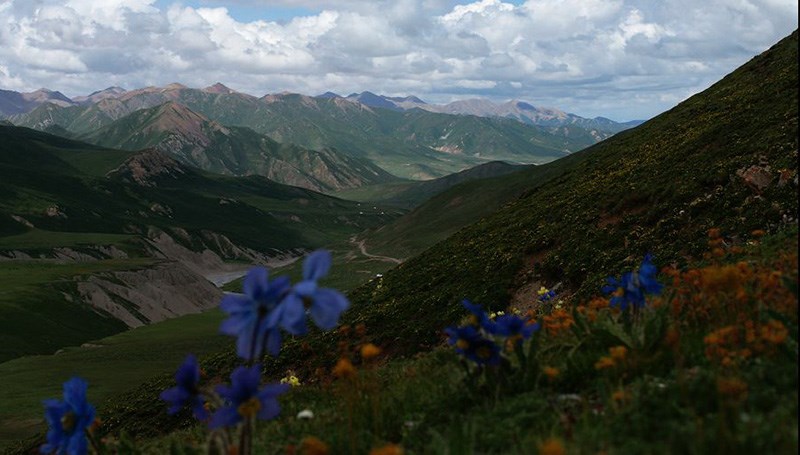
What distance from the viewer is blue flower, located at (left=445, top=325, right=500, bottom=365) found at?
6230 mm

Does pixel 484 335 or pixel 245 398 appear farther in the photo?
pixel 484 335

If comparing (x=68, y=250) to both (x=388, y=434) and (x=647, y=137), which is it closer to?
(x=647, y=137)

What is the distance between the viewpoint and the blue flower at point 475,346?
20.4ft

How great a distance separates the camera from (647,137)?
188 feet

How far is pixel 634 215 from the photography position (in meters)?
33.0

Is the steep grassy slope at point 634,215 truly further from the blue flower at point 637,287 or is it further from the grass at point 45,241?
the grass at point 45,241

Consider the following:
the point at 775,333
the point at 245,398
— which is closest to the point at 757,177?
the point at 775,333

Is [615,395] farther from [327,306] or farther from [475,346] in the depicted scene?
[327,306]

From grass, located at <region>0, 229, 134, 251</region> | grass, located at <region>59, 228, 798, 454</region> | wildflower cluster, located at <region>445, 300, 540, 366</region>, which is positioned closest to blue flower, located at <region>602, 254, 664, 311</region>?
grass, located at <region>59, 228, 798, 454</region>

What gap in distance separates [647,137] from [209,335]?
229 ft

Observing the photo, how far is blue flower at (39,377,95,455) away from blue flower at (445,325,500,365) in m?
3.38

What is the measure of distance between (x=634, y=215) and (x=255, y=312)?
1226 inches

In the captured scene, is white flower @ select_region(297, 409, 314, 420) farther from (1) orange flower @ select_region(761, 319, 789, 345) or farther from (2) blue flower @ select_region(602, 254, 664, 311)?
(1) orange flower @ select_region(761, 319, 789, 345)

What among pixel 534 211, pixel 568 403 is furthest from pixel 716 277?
pixel 534 211
